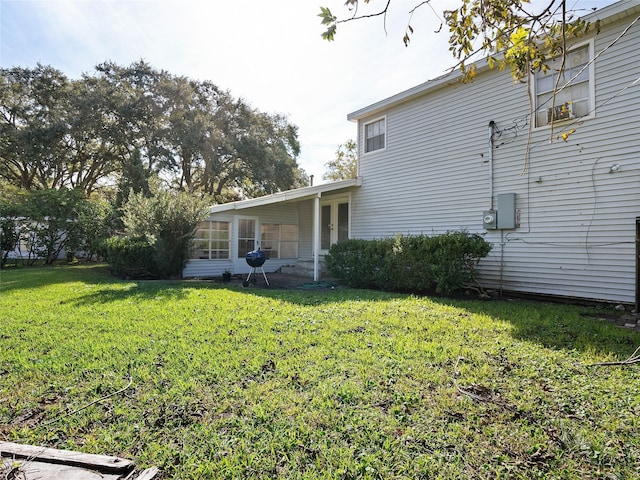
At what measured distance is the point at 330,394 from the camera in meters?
2.81

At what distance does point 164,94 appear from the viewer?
18.4m

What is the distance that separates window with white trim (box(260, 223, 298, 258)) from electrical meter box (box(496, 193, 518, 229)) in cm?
817

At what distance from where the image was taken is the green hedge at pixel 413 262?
7.09 meters

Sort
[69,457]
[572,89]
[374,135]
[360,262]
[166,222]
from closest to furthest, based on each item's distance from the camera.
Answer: [69,457] → [572,89] → [360,262] → [166,222] → [374,135]

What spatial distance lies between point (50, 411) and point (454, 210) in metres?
8.29

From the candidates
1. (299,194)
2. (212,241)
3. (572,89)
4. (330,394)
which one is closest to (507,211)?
(572,89)

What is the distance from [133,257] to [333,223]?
6441 millimetres

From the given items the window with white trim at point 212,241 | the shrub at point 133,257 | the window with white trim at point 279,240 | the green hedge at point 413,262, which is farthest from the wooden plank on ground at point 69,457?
the window with white trim at point 279,240

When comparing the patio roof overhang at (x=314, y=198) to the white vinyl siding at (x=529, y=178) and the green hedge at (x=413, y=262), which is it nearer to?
the green hedge at (x=413, y=262)

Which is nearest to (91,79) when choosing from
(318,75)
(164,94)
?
(164,94)

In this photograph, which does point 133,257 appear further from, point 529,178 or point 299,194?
point 529,178

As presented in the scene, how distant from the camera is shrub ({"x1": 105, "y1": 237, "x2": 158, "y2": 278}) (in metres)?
9.84

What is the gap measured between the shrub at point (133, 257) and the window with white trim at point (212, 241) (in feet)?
4.51

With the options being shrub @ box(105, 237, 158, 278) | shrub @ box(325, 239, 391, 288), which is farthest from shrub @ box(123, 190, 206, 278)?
shrub @ box(325, 239, 391, 288)
